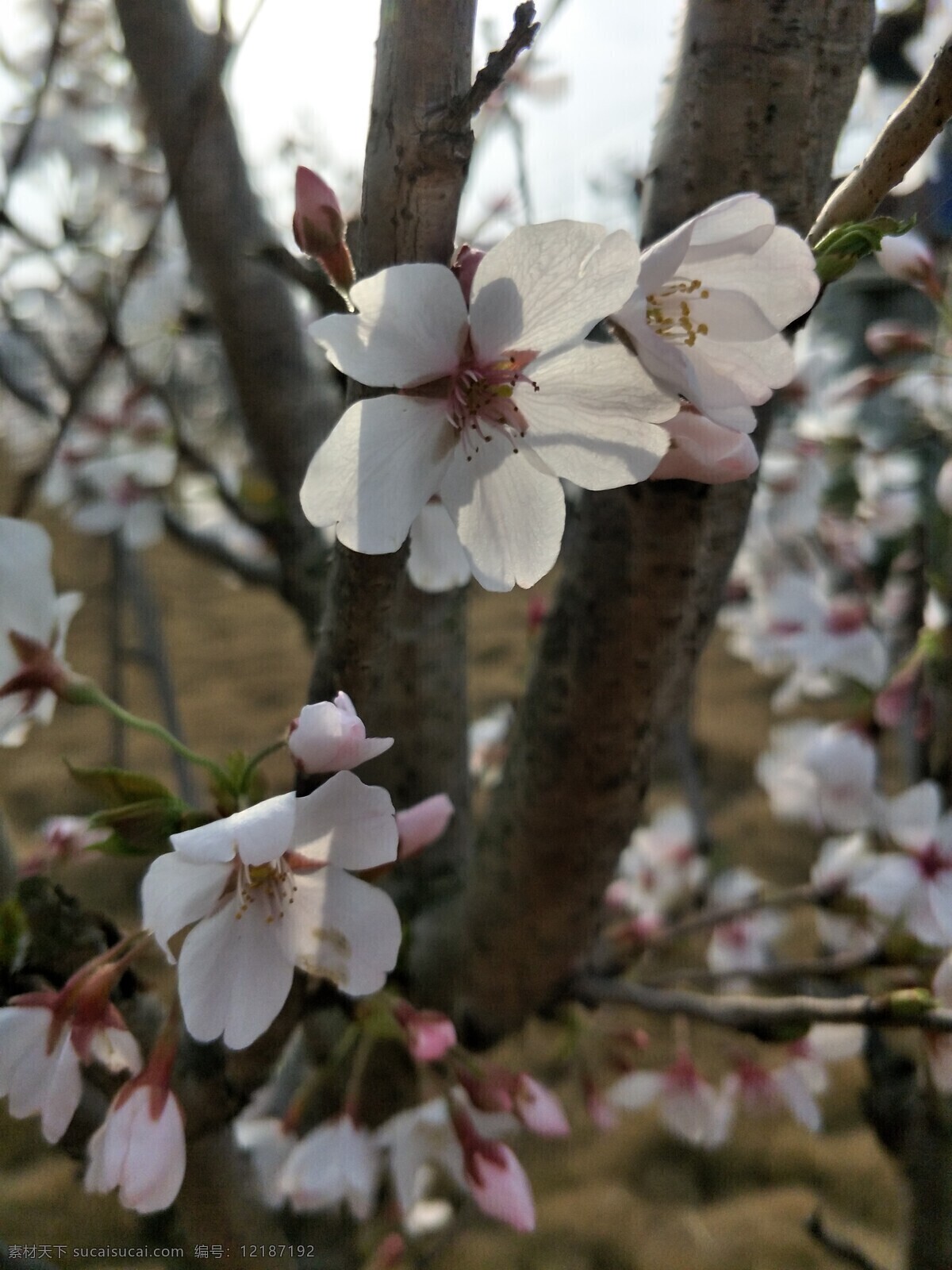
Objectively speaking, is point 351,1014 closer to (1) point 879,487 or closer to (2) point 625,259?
(2) point 625,259

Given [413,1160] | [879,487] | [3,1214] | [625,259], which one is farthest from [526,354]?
[879,487]

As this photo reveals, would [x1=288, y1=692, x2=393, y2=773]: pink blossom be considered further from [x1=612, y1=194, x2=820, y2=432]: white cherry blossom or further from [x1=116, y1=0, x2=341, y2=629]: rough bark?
[x1=116, y1=0, x2=341, y2=629]: rough bark

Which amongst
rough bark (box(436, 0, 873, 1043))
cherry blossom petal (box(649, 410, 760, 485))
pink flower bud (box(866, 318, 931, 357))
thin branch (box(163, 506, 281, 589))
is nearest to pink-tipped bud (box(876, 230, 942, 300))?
rough bark (box(436, 0, 873, 1043))

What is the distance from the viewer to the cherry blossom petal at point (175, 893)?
0.42m

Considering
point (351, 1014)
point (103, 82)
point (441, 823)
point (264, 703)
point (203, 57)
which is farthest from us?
point (264, 703)

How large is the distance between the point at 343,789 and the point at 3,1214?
1.10 meters

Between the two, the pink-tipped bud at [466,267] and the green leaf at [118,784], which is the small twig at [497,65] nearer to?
the pink-tipped bud at [466,267]

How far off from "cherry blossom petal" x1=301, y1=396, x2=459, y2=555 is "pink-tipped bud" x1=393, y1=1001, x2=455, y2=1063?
373 millimetres

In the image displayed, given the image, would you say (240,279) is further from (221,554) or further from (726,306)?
(726,306)

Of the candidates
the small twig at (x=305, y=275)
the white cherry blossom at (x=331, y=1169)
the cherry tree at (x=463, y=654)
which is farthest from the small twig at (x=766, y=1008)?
the small twig at (x=305, y=275)

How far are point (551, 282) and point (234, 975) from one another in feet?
1.24

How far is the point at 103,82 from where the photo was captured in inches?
72.9

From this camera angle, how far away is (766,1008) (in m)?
0.71

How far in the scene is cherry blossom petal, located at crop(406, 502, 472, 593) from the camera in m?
0.54
